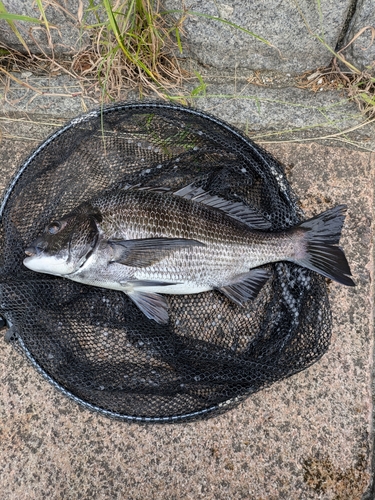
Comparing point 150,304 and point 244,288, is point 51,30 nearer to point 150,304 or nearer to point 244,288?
point 150,304

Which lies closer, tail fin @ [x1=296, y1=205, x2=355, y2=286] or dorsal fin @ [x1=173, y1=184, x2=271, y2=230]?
tail fin @ [x1=296, y1=205, x2=355, y2=286]

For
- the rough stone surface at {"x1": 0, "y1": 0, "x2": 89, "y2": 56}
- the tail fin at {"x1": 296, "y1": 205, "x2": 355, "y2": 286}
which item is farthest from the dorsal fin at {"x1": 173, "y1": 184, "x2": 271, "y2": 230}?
the rough stone surface at {"x1": 0, "y1": 0, "x2": 89, "y2": 56}

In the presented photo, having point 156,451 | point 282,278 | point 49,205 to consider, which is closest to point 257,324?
point 282,278

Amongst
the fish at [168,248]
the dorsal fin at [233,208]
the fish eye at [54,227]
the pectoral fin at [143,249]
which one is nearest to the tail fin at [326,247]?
the fish at [168,248]

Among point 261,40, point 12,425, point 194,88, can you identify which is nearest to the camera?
point 12,425

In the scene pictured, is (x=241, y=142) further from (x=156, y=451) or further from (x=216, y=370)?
(x=156, y=451)

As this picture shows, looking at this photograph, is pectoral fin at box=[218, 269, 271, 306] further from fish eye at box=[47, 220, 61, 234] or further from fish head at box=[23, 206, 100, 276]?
fish eye at box=[47, 220, 61, 234]

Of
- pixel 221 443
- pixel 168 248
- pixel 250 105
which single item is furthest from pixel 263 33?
pixel 221 443

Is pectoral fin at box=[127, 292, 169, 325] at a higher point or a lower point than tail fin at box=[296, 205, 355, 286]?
lower
